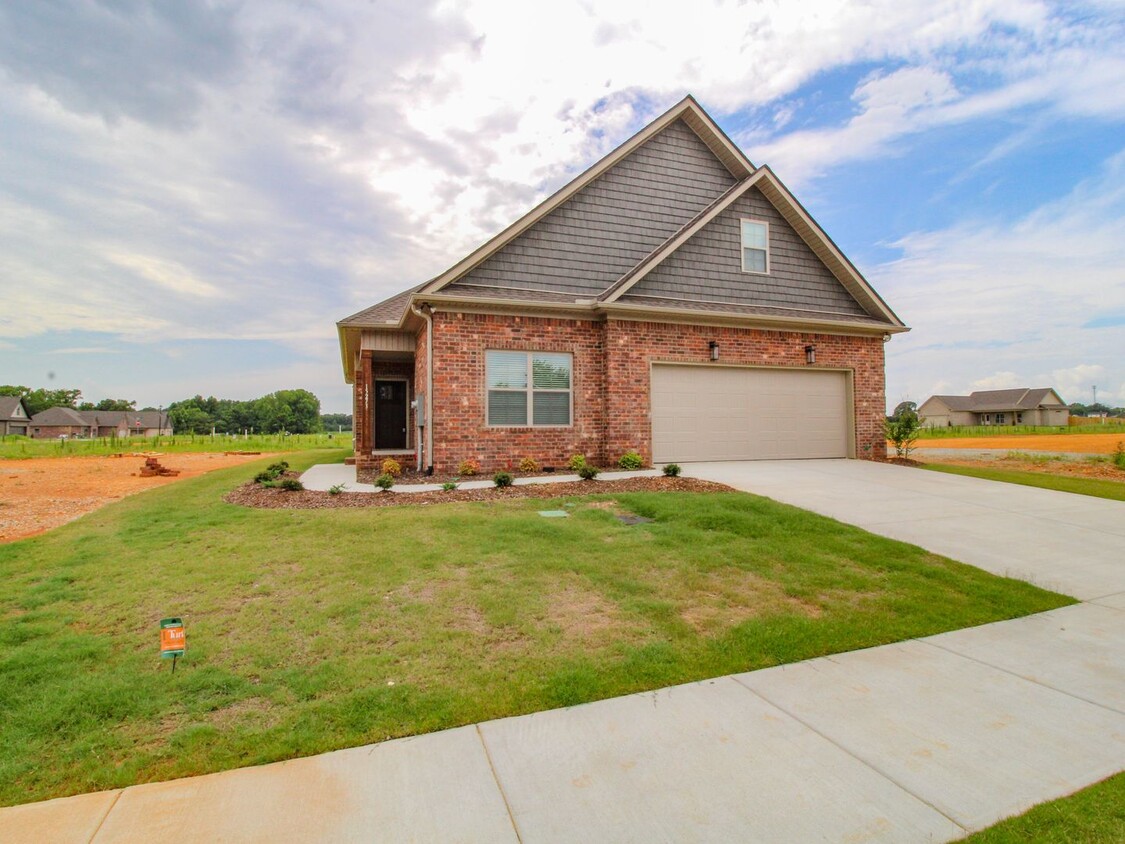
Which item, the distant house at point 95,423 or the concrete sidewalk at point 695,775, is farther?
the distant house at point 95,423

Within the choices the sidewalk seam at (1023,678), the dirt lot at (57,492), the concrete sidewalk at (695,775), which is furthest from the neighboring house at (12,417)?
the sidewalk seam at (1023,678)

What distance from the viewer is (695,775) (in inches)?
101

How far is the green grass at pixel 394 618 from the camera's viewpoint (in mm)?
2977

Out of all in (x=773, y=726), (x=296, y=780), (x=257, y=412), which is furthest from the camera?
(x=257, y=412)

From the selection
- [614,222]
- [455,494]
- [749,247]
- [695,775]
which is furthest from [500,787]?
[749,247]

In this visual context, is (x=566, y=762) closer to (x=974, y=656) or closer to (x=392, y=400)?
(x=974, y=656)

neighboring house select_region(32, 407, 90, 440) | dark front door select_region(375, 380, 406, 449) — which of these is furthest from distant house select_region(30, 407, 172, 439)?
dark front door select_region(375, 380, 406, 449)

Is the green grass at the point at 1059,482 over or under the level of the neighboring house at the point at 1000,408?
under

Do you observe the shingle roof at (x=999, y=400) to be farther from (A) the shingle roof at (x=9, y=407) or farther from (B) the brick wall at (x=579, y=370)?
Result: (A) the shingle roof at (x=9, y=407)

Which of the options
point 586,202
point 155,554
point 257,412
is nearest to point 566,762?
point 155,554

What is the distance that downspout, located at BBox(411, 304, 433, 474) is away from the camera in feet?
36.9

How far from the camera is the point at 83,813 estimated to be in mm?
2316

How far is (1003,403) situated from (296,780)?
87525 mm

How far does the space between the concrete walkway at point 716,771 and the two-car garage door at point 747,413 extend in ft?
29.6
